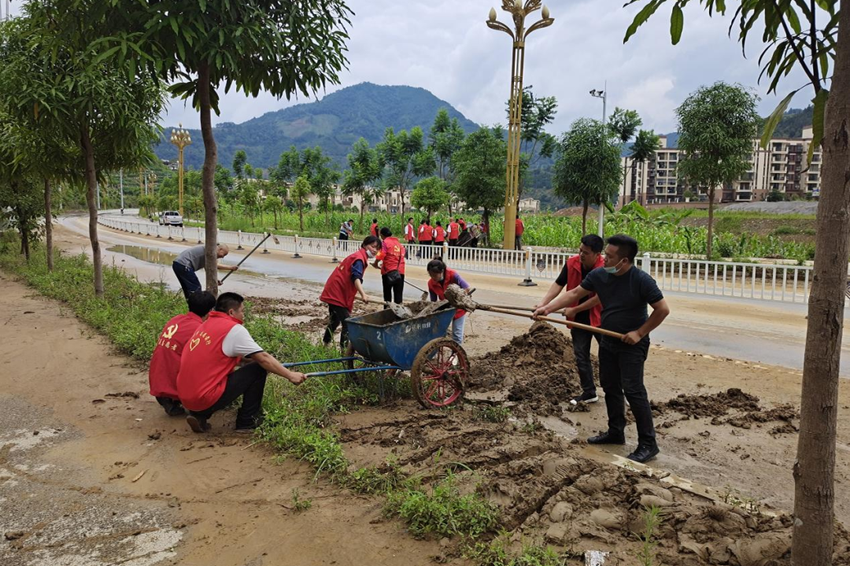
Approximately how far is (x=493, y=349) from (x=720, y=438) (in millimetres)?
3714

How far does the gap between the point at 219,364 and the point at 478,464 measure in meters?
2.18

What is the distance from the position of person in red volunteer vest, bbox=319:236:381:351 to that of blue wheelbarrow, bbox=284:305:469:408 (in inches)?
45.6

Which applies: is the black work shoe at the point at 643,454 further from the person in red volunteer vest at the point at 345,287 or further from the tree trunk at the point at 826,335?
the person in red volunteer vest at the point at 345,287

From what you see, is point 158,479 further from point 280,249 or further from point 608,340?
point 280,249

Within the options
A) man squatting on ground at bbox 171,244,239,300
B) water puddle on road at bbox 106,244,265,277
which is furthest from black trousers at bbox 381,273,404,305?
water puddle on road at bbox 106,244,265,277

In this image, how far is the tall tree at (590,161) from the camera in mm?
19328

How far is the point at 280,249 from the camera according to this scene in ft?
91.6

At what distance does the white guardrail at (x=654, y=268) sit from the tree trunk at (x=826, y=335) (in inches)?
400

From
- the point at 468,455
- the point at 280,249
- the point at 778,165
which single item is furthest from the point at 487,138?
the point at 778,165

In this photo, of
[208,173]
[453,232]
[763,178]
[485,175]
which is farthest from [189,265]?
[763,178]

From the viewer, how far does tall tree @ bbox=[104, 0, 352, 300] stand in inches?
212

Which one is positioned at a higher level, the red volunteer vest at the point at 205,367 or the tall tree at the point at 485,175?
the tall tree at the point at 485,175

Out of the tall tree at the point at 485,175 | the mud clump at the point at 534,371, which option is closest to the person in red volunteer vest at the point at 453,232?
the tall tree at the point at 485,175

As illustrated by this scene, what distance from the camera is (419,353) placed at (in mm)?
5410
